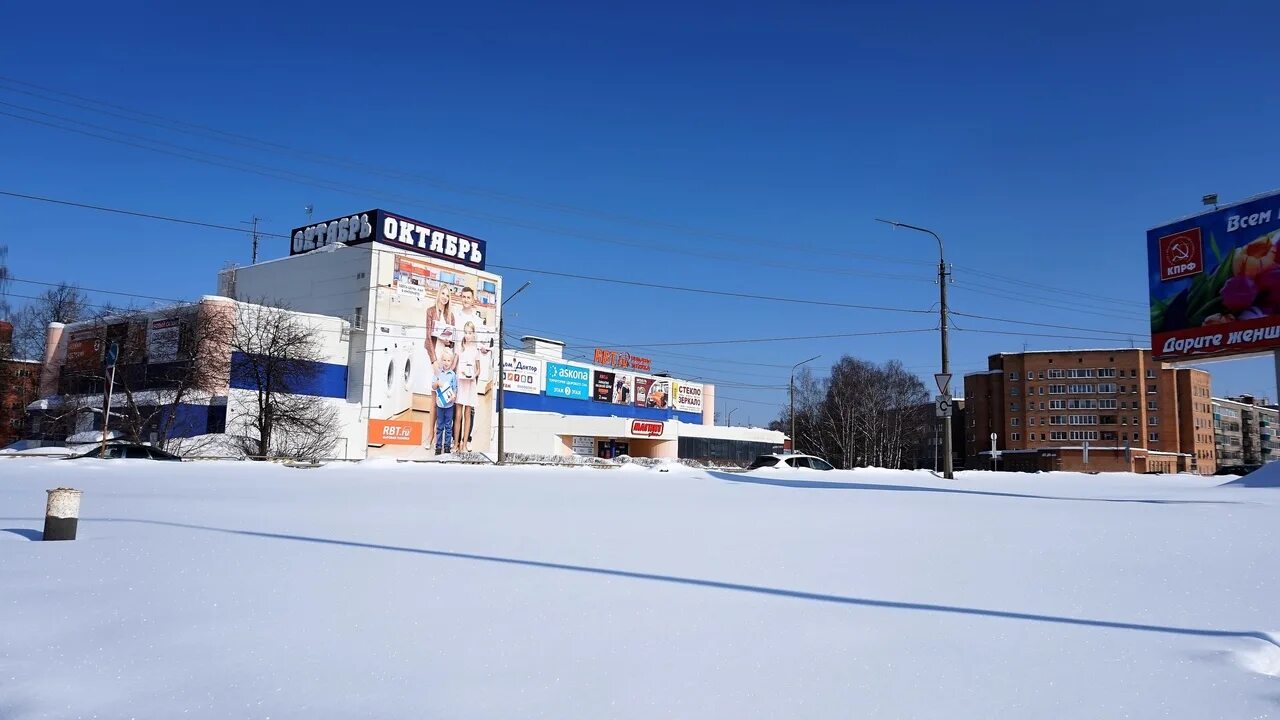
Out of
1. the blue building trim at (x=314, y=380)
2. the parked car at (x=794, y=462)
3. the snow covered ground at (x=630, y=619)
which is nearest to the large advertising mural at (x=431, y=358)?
the blue building trim at (x=314, y=380)

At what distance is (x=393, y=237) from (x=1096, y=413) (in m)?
103

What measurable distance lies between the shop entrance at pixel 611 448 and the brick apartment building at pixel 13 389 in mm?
42716

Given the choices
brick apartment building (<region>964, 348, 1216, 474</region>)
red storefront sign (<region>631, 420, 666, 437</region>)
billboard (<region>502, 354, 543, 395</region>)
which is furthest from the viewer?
brick apartment building (<region>964, 348, 1216, 474</region>)

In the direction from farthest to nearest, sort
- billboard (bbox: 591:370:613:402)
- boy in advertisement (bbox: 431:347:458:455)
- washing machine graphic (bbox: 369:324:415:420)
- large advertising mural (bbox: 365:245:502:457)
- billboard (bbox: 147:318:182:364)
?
billboard (bbox: 591:370:613:402) < boy in advertisement (bbox: 431:347:458:455) < large advertising mural (bbox: 365:245:502:457) < washing machine graphic (bbox: 369:324:415:420) < billboard (bbox: 147:318:182:364)

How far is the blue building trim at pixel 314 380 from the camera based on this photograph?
4659 cm

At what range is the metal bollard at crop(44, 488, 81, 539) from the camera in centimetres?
765

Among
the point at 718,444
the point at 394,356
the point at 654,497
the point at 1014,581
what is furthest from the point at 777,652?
the point at 718,444

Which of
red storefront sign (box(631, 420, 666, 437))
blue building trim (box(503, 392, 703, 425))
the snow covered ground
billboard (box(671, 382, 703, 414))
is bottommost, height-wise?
the snow covered ground

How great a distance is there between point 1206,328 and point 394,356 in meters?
45.5

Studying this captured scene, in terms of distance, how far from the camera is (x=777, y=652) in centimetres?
434

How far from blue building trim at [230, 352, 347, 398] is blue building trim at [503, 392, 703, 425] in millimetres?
14473

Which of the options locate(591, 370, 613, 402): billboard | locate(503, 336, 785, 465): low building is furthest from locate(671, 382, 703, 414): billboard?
locate(591, 370, 613, 402): billboard

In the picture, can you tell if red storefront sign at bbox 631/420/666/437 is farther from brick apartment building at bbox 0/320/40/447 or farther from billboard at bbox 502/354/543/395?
brick apartment building at bbox 0/320/40/447

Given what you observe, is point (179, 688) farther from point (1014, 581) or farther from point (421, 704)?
point (1014, 581)
